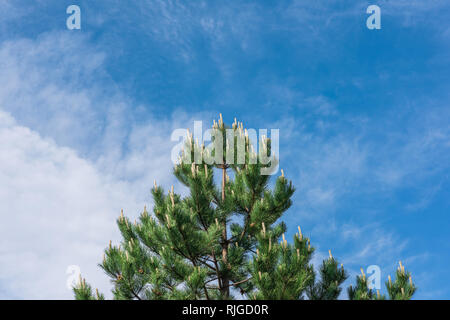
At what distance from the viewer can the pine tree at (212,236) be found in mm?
8883

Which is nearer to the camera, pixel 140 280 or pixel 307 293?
pixel 140 280

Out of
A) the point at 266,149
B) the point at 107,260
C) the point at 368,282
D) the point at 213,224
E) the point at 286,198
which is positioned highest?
the point at 266,149

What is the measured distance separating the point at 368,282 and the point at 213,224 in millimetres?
3579

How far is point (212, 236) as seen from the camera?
9.34 metres

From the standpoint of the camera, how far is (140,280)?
955 centimetres

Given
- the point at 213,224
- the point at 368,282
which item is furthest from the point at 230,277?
the point at 368,282

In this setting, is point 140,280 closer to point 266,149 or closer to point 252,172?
point 252,172

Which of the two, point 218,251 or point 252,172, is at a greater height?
point 252,172

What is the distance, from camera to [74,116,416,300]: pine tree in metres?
8.88

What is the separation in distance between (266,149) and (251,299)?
3580 millimetres

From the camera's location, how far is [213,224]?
31.4 ft
